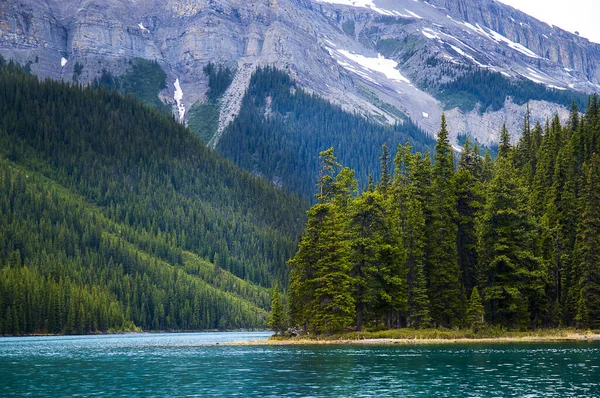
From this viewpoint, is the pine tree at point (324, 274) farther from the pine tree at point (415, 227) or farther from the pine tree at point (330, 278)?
the pine tree at point (415, 227)

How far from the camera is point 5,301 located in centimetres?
17325

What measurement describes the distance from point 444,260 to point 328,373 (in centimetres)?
4681

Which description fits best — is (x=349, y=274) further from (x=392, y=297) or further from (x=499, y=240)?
(x=499, y=240)

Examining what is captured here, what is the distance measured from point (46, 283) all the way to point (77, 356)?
101314 mm

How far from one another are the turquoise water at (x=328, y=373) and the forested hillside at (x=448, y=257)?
1599 centimetres

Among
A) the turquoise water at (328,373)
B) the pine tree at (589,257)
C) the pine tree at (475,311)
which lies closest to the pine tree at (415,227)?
the pine tree at (475,311)

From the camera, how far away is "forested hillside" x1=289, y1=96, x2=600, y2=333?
99.4 meters

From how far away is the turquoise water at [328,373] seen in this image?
49750 mm

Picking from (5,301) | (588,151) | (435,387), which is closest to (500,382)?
(435,387)

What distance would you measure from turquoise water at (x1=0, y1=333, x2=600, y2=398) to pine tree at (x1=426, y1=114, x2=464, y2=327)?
57.0 ft

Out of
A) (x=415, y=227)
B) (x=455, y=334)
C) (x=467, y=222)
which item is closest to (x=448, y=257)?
(x=415, y=227)

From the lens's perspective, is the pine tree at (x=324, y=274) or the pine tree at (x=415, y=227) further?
the pine tree at (x=415, y=227)

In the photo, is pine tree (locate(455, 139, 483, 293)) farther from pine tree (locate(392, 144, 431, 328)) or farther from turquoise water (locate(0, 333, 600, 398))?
turquoise water (locate(0, 333, 600, 398))

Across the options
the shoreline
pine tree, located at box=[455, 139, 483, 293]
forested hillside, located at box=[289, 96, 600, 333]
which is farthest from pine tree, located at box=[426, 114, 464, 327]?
the shoreline
